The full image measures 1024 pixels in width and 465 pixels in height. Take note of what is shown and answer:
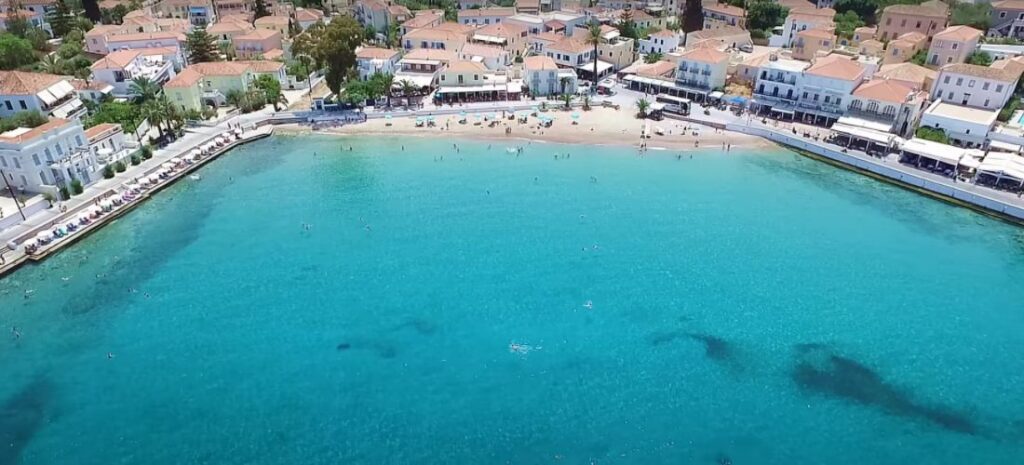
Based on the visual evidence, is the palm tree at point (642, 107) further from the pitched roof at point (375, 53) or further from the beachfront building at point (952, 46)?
the beachfront building at point (952, 46)

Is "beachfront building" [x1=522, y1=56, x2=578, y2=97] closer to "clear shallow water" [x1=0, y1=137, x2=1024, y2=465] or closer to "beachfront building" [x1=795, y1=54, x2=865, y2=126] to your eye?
→ "clear shallow water" [x1=0, y1=137, x2=1024, y2=465]

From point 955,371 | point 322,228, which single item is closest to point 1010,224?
point 955,371

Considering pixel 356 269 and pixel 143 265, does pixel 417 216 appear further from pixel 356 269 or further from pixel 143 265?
pixel 143 265

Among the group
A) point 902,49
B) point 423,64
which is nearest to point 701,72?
point 902,49

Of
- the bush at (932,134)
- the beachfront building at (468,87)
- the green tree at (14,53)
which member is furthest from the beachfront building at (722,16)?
the green tree at (14,53)

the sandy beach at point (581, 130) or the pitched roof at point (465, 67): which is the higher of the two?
the pitched roof at point (465, 67)

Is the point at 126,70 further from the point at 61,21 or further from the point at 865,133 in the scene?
the point at 865,133
